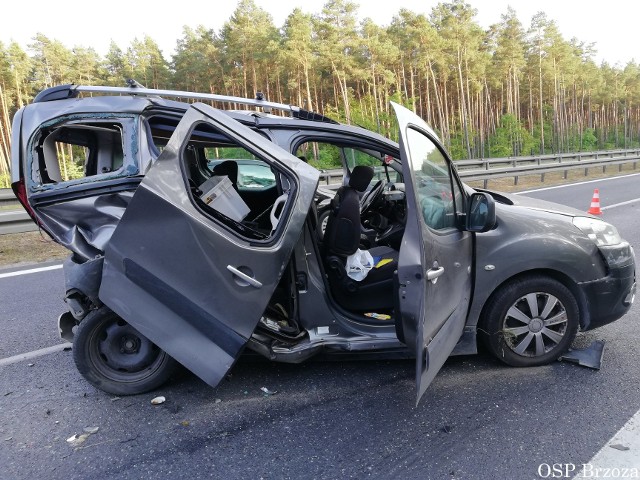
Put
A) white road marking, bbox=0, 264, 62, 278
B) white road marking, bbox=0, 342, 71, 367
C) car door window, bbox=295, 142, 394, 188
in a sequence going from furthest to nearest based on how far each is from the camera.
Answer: white road marking, bbox=0, 264, 62, 278, white road marking, bbox=0, 342, 71, 367, car door window, bbox=295, 142, 394, 188

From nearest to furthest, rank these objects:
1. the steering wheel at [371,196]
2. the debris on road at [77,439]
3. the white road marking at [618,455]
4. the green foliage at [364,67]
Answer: the white road marking at [618,455], the debris on road at [77,439], the steering wheel at [371,196], the green foliage at [364,67]

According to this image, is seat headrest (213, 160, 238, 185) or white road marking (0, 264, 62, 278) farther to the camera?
white road marking (0, 264, 62, 278)

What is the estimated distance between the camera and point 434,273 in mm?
2383

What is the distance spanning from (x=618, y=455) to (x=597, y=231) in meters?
1.62

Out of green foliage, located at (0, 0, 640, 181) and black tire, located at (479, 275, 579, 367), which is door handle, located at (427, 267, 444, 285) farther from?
green foliage, located at (0, 0, 640, 181)

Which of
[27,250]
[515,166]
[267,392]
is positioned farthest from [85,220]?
[515,166]

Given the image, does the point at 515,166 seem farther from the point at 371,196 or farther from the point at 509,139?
the point at 509,139

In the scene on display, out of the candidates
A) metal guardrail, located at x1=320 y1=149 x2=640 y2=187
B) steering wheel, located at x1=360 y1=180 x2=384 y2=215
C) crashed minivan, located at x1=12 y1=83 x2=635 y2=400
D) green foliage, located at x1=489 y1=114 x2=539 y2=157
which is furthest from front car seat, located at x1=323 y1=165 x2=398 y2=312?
green foliage, located at x1=489 y1=114 x2=539 y2=157

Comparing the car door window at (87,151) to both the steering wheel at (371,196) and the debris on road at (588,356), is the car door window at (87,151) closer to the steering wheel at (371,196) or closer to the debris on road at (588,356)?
the steering wheel at (371,196)

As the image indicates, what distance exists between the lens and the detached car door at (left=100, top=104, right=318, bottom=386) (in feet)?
8.21

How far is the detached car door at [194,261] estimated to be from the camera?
98.6 inches

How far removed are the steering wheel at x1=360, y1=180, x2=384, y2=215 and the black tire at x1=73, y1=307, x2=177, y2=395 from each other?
225 cm

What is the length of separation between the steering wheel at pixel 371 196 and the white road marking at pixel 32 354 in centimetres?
295

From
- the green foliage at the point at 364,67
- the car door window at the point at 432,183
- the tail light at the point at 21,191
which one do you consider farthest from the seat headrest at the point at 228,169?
the green foliage at the point at 364,67
